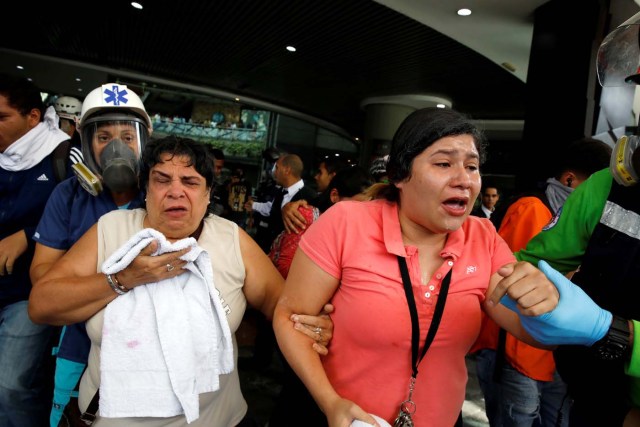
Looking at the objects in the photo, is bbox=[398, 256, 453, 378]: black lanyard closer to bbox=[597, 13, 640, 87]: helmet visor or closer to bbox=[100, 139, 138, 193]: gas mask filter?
bbox=[597, 13, 640, 87]: helmet visor

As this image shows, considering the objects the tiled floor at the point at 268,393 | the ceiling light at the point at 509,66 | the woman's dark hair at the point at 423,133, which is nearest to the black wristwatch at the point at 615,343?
the woman's dark hair at the point at 423,133

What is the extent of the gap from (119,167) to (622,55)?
6.28ft

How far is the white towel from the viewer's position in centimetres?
133

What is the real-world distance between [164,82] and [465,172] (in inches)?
456

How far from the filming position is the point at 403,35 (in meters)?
7.09

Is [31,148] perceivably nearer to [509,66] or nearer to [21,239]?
[21,239]

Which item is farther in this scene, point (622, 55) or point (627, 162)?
point (622, 55)

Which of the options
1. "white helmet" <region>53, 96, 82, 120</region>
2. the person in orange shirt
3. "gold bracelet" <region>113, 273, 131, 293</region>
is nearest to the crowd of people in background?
"gold bracelet" <region>113, 273, 131, 293</region>

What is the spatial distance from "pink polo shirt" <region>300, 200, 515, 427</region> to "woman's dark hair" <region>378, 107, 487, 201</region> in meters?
0.19

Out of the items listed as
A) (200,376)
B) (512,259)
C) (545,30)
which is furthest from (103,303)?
(545,30)

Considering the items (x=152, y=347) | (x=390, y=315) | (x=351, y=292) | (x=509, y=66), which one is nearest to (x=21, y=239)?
(x=152, y=347)

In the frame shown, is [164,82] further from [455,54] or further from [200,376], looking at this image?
[200,376]

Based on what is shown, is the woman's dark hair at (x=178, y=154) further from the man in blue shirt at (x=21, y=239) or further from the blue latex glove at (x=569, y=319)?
the blue latex glove at (x=569, y=319)

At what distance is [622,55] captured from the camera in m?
1.50
